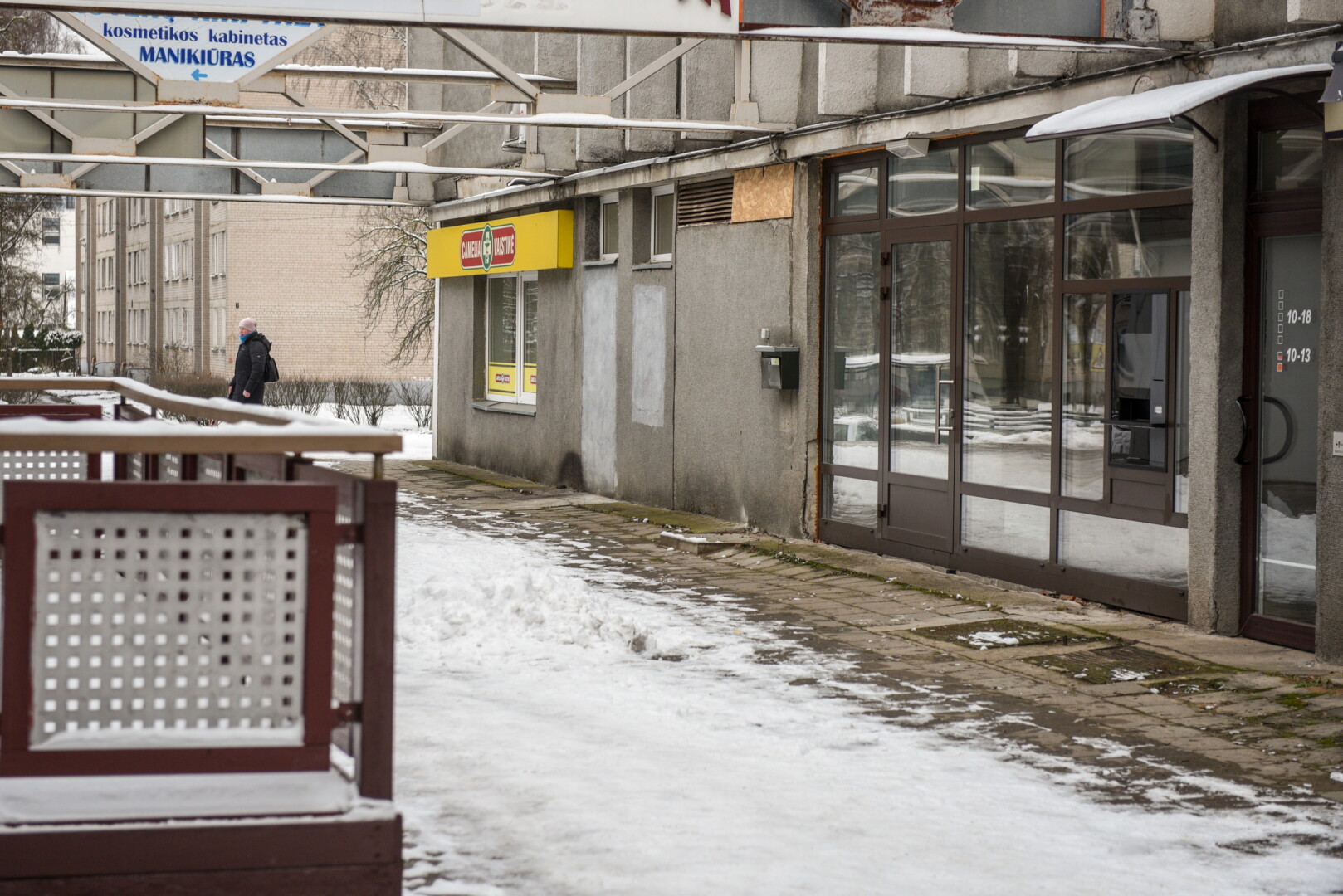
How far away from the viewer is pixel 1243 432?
9188 mm

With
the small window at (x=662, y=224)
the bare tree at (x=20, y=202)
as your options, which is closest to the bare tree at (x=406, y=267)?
the bare tree at (x=20, y=202)

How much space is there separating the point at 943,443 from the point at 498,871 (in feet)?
25.8

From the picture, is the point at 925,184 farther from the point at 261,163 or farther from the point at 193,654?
the point at 193,654

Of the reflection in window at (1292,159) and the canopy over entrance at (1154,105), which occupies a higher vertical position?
the canopy over entrance at (1154,105)

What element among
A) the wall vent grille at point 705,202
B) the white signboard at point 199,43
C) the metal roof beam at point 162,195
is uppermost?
the white signboard at point 199,43

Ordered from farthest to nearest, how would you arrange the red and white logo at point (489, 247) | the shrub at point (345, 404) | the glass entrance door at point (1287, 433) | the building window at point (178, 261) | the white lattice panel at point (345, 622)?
the building window at point (178, 261)
the shrub at point (345, 404)
the red and white logo at point (489, 247)
the glass entrance door at point (1287, 433)
the white lattice panel at point (345, 622)

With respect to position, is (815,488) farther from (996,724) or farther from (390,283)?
(390,283)

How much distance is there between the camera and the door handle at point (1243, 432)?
30.1 ft

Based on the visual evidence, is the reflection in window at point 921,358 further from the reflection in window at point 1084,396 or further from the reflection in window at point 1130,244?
the reflection in window at point 1130,244

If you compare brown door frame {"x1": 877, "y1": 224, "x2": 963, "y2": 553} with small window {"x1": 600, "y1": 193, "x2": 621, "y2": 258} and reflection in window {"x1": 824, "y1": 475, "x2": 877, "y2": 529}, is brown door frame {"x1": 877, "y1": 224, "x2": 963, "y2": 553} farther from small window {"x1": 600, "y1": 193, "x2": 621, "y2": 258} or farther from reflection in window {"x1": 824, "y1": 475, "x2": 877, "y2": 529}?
small window {"x1": 600, "y1": 193, "x2": 621, "y2": 258}

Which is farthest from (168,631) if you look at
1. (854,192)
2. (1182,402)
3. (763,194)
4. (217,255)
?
(217,255)

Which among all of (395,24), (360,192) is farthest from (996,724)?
(360,192)

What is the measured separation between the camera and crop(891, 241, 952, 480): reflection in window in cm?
1213

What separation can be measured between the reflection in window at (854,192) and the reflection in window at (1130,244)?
2596 mm
